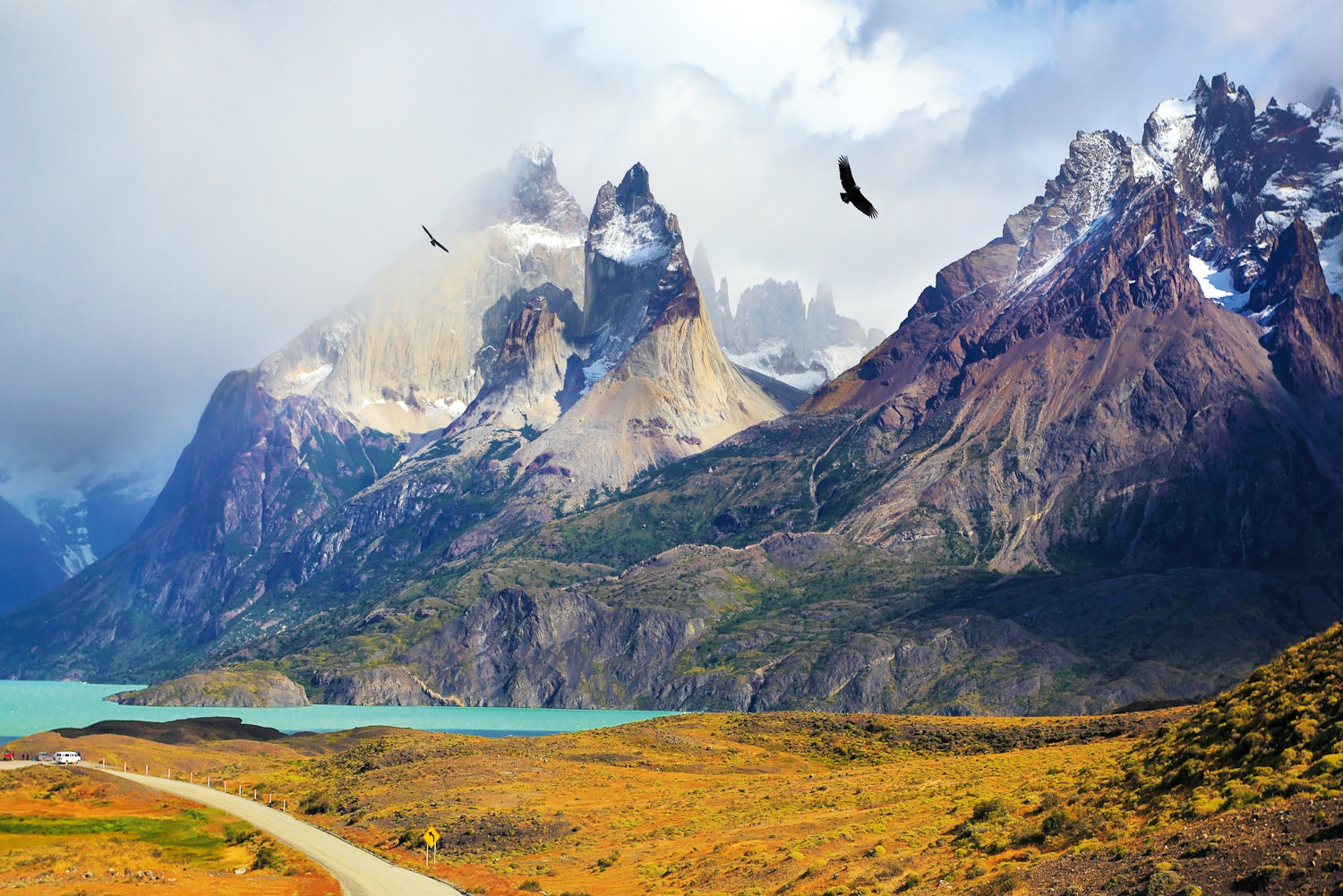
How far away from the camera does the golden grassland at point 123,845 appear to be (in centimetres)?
7738

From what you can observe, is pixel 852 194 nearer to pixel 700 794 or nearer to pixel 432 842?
pixel 432 842

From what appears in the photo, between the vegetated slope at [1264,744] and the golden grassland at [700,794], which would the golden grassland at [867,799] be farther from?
the golden grassland at [700,794]

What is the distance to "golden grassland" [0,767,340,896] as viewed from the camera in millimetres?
77375

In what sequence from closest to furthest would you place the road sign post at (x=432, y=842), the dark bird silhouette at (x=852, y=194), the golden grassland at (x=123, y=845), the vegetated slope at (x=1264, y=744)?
the dark bird silhouette at (x=852, y=194) → the vegetated slope at (x=1264, y=744) → the golden grassland at (x=123, y=845) → the road sign post at (x=432, y=842)

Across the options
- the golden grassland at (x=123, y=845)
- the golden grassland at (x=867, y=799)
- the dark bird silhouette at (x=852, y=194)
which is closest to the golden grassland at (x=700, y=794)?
the golden grassland at (x=867, y=799)

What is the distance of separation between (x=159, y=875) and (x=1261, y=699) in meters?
69.0

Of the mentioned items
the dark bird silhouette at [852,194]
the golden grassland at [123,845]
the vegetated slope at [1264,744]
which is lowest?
the golden grassland at [123,845]

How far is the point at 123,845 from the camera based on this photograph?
308 ft

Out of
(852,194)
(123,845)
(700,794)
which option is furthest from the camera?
(700,794)

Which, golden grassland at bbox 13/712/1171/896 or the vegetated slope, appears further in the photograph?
golden grassland at bbox 13/712/1171/896

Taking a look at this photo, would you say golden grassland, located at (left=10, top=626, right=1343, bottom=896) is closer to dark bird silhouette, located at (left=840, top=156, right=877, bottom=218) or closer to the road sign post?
the road sign post

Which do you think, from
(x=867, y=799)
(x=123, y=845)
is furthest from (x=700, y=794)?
(x=123, y=845)

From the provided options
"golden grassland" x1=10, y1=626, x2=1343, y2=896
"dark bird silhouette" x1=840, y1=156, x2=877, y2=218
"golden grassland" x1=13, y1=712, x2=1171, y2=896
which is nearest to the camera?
"dark bird silhouette" x1=840, y1=156, x2=877, y2=218

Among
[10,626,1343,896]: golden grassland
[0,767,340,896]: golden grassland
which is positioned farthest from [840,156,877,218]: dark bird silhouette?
[0,767,340,896]: golden grassland
